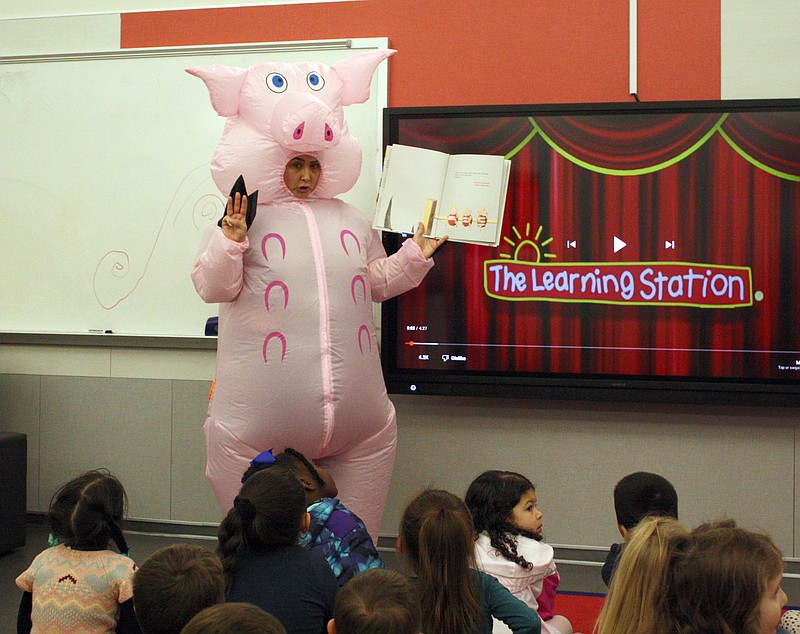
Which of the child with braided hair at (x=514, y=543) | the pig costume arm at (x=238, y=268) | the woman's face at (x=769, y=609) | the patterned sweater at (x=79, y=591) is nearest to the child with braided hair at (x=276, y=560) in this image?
the patterned sweater at (x=79, y=591)

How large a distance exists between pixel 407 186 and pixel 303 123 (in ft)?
1.97

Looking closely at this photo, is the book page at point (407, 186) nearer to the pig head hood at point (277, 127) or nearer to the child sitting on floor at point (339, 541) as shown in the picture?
the pig head hood at point (277, 127)

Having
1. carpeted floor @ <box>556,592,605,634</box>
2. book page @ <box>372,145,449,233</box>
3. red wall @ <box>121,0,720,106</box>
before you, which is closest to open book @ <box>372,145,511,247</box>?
book page @ <box>372,145,449,233</box>

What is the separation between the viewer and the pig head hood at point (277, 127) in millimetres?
3156

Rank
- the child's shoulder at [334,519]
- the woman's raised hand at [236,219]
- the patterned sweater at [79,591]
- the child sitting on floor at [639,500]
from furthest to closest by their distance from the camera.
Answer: the woman's raised hand at [236,219]
the child sitting on floor at [639,500]
the child's shoulder at [334,519]
the patterned sweater at [79,591]

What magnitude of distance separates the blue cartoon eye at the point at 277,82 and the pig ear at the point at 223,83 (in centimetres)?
10

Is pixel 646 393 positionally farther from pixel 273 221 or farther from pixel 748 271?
pixel 273 221

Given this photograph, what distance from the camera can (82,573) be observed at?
7.25 ft

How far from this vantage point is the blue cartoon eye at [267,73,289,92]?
10.7ft

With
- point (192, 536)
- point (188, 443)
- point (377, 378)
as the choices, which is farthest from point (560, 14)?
point (192, 536)

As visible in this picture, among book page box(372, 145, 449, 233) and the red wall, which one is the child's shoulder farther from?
the red wall

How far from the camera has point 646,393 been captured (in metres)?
3.72

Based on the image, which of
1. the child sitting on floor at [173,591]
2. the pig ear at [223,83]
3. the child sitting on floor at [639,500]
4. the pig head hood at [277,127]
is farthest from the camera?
the pig ear at [223,83]

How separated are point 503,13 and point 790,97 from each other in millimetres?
1194
